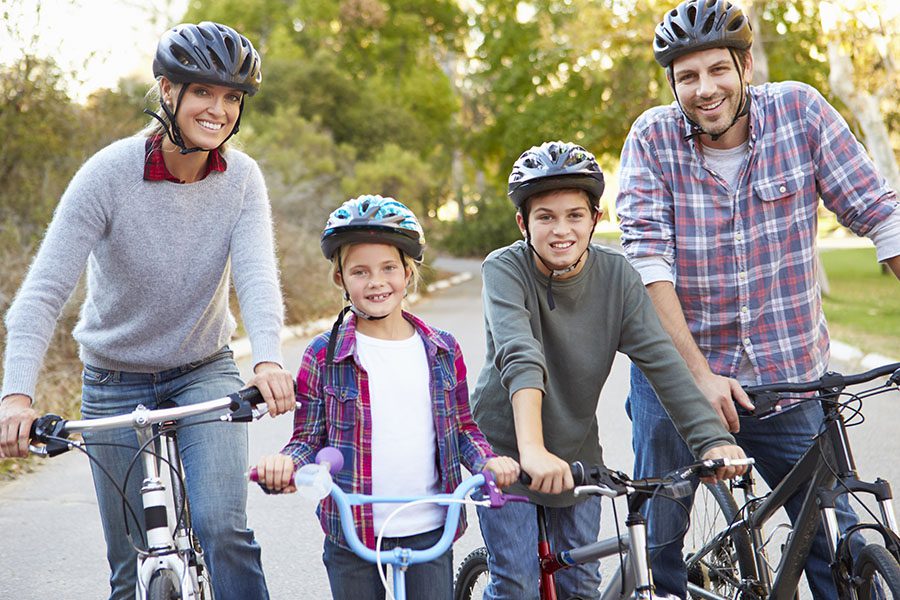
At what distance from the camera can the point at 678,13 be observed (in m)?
3.96

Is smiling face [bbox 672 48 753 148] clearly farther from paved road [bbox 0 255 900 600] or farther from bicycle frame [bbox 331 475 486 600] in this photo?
paved road [bbox 0 255 900 600]

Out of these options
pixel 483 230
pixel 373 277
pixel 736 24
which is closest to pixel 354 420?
pixel 373 277

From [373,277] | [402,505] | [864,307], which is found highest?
[864,307]

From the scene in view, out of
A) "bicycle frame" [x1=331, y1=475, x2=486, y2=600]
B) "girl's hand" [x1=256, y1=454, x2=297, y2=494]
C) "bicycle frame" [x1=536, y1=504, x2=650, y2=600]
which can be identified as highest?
"girl's hand" [x1=256, y1=454, x2=297, y2=494]

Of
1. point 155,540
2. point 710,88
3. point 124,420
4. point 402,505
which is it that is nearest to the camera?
point 402,505

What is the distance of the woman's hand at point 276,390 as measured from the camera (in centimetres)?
323

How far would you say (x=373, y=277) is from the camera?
136 inches

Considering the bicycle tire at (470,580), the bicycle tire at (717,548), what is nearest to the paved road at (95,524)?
the bicycle tire at (470,580)

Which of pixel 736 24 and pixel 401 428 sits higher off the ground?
pixel 736 24

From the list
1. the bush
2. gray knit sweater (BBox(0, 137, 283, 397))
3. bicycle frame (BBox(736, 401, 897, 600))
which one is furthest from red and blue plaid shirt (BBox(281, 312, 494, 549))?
the bush

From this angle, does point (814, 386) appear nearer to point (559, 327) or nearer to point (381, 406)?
point (559, 327)

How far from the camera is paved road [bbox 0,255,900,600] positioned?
19.3 feet

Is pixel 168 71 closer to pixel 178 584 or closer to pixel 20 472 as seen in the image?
pixel 178 584

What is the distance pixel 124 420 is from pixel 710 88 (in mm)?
2152
